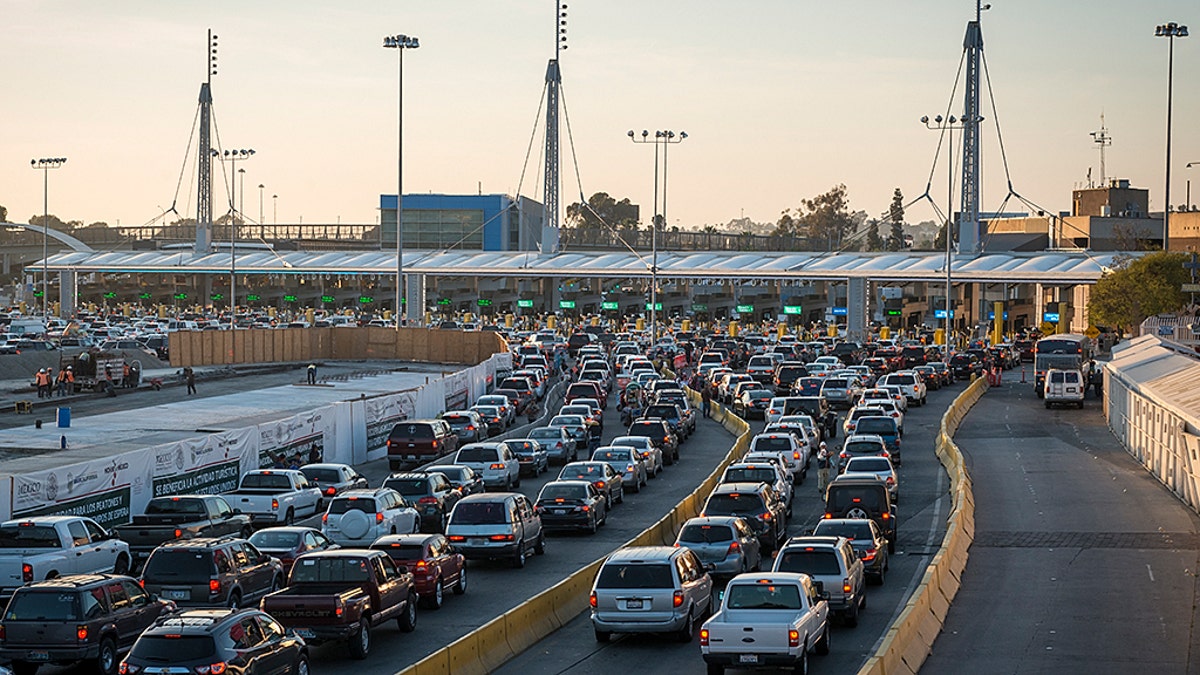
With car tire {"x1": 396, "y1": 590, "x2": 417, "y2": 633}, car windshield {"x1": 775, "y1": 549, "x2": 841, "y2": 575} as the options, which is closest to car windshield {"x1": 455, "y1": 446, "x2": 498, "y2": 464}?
car tire {"x1": 396, "y1": 590, "x2": 417, "y2": 633}

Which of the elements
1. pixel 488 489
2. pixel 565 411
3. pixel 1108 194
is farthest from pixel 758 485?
pixel 1108 194

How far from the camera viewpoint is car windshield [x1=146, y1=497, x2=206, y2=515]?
28.6m

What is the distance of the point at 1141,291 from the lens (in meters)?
87.9

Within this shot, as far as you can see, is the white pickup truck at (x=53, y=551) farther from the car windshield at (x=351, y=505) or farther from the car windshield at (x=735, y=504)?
the car windshield at (x=735, y=504)

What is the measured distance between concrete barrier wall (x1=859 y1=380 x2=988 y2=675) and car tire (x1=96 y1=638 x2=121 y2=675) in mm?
9077

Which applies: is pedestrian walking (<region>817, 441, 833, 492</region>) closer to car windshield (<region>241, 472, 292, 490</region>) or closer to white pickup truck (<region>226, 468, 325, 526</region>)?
white pickup truck (<region>226, 468, 325, 526</region>)

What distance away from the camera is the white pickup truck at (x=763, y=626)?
1892 centimetres

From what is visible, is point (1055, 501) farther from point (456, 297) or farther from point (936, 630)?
point (456, 297)

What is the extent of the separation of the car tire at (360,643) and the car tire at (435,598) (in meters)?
3.57

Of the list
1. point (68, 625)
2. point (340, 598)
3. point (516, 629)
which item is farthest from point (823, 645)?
point (68, 625)

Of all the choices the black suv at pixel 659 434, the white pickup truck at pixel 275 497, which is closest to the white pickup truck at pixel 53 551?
the white pickup truck at pixel 275 497

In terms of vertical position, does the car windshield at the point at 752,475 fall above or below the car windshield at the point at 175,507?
below

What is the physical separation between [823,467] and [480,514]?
671 inches

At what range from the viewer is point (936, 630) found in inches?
893
